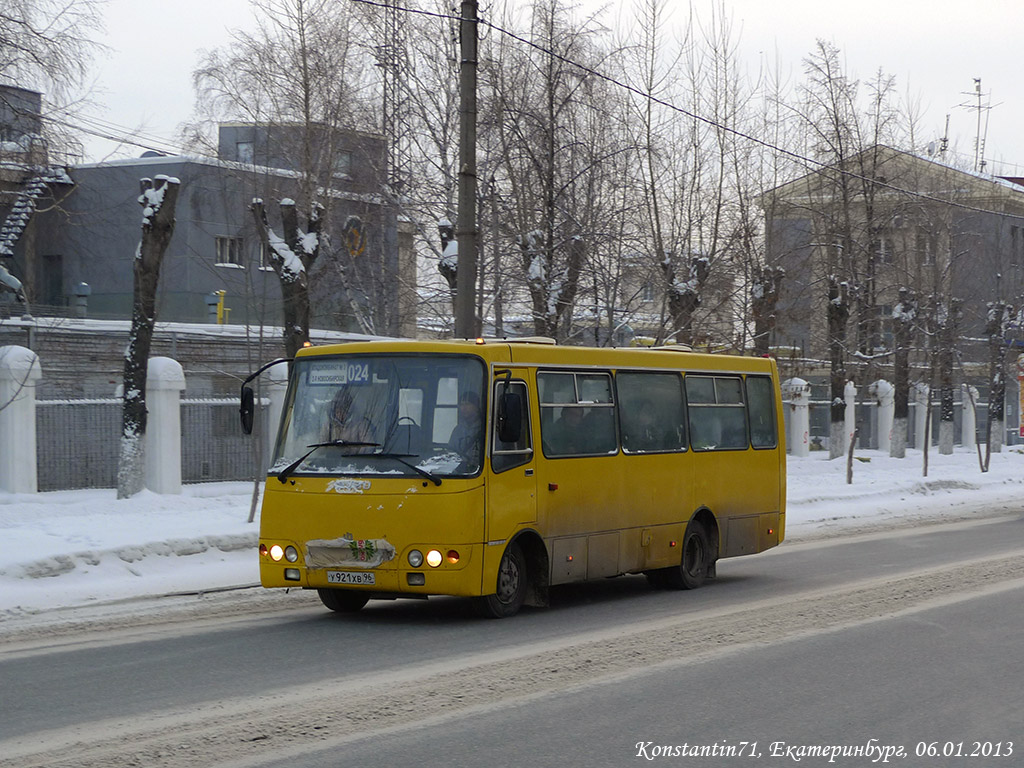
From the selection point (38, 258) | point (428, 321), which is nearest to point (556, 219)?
point (428, 321)

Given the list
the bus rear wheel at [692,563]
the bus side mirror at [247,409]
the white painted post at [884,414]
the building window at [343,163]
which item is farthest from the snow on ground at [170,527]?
the white painted post at [884,414]

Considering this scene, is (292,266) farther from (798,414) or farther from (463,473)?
(798,414)

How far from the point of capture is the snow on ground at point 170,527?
13.3m

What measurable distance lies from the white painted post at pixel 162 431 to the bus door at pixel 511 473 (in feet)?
40.4

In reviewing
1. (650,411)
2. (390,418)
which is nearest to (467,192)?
(650,411)

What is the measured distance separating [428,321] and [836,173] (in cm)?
1415

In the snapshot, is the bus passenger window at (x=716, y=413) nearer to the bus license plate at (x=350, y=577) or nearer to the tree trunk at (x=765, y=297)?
the bus license plate at (x=350, y=577)

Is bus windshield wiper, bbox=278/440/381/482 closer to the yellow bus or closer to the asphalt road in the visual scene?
the yellow bus

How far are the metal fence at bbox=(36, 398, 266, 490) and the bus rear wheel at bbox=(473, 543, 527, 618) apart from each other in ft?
35.5

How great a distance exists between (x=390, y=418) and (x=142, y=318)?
10.9m

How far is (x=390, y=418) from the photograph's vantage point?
11461mm

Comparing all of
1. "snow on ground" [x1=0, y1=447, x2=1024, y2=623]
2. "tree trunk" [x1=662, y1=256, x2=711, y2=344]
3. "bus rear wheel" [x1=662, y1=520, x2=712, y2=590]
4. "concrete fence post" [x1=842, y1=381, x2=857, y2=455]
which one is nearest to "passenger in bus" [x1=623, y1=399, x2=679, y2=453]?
"bus rear wheel" [x1=662, y1=520, x2=712, y2=590]

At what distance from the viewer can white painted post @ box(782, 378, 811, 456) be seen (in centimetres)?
4134

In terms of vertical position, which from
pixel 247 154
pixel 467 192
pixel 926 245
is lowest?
pixel 467 192
